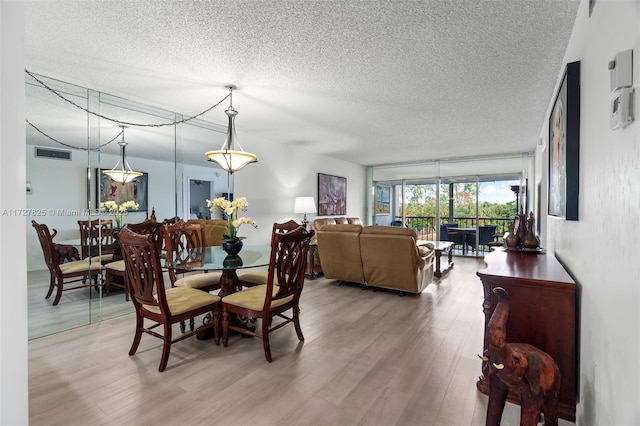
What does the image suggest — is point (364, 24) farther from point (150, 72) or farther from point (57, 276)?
point (57, 276)

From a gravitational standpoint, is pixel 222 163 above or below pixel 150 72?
below

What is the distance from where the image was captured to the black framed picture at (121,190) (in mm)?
3396

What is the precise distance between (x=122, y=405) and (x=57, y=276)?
2098mm

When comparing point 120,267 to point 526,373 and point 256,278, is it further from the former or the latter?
point 526,373

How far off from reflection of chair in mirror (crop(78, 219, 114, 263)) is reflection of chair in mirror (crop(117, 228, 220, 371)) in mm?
1443

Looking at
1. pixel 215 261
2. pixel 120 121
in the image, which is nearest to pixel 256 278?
pixel 215 261

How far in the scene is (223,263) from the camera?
103 inches

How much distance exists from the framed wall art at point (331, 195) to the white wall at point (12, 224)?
6.11 metres

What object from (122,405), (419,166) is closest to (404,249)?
(122,405)

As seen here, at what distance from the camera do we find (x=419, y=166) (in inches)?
324

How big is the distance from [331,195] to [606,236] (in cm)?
640

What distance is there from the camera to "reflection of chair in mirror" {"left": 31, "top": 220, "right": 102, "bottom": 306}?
9.74 ft

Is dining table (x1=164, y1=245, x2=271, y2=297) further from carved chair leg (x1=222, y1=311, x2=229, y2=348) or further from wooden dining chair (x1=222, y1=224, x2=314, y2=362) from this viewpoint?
carved chair leg (x1=222, y1=311, x2=229, y2=348)

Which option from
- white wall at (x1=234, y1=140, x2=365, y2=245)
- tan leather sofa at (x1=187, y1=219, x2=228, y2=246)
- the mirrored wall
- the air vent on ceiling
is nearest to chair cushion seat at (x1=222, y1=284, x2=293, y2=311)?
the mirrored wall
